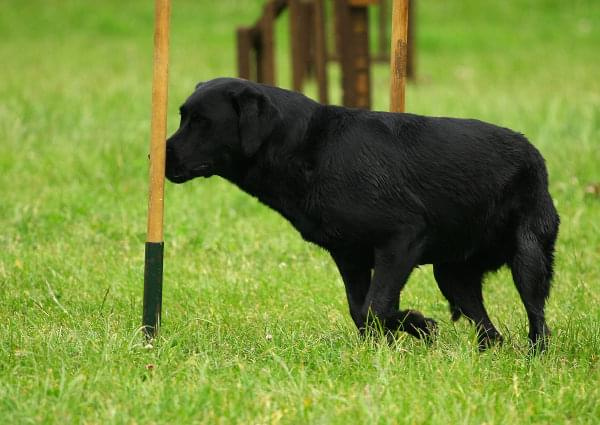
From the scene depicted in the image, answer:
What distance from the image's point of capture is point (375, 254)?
4453mm

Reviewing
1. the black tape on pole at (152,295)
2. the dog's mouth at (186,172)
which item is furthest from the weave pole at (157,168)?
the dog's mouth at (186,172)

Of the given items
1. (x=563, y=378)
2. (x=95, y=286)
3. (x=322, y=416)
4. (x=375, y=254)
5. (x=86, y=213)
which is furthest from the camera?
(x=86, y=213)

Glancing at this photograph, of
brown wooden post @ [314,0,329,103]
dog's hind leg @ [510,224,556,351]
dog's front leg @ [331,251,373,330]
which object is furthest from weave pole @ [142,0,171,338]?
brown wooden post @ [314,0,329,103]

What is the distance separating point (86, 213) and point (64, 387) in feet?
12.1

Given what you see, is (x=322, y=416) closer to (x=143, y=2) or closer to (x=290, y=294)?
(x=290, y=294)

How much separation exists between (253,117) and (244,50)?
6.87 meters

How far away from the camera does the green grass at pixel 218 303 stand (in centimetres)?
370

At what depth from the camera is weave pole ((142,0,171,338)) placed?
14.3 ft

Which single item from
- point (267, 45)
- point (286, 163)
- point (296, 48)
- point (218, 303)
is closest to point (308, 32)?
point (296, 48)

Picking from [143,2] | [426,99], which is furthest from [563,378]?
[143,2]

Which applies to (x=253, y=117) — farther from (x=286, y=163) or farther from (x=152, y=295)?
(x=152, y=295)

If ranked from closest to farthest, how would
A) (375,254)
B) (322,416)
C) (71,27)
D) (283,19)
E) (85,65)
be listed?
(322,416), (375,254), (85,65), (71,27), (283,19)

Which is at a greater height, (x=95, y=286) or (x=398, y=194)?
(x=398, y=194)

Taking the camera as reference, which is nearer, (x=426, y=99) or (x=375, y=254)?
(x=375, y=254)
